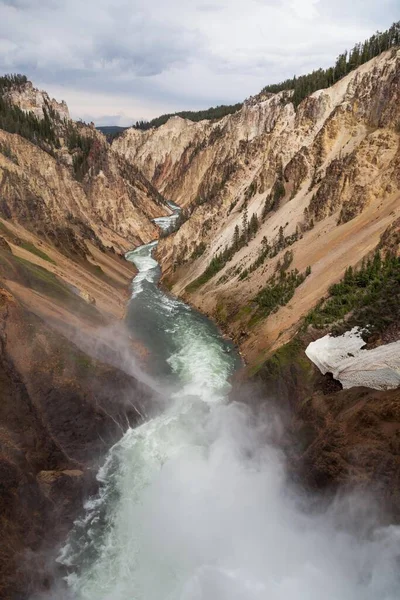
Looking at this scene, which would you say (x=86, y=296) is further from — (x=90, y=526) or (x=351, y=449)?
(x=351, y=449)

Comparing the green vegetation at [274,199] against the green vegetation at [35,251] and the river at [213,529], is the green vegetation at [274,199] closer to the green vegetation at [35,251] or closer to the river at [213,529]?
the green vegetation at [35,251]

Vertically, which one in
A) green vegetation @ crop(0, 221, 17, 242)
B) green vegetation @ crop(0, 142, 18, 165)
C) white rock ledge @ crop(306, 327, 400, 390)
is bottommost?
white rock ledge @ crop(306, 327, 400, 390)

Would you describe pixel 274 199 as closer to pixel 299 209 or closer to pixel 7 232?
pixel 299 209

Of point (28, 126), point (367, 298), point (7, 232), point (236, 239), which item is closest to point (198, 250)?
point (236, 239)

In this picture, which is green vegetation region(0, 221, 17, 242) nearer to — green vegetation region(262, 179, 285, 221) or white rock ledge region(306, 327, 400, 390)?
green vegetation region(262, 179, 285, 221)

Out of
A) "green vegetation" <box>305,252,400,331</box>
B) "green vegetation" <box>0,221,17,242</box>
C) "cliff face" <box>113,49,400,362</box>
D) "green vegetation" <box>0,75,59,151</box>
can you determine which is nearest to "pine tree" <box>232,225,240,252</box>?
"cliff face" <box>113,49,400,362</box>

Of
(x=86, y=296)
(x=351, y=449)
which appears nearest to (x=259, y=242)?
(x=86, y=296)
